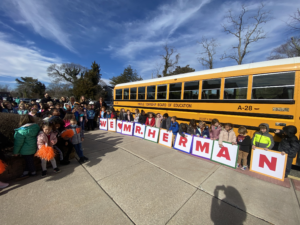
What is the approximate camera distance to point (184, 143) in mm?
4703

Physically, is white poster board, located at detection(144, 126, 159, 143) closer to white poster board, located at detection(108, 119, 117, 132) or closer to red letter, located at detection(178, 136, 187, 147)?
red letter, located at detection(178, 136, 187, 147)

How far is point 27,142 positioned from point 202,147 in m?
4.55

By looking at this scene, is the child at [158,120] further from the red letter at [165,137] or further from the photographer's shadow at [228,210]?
the photographer's shadow at [228,210]

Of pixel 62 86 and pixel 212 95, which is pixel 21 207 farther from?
pixel 62 86

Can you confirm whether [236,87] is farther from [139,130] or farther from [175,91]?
[139,130]

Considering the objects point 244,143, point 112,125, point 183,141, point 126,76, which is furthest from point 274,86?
point 126,76

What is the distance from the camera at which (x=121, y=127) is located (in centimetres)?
705

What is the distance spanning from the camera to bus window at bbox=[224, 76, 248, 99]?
14.3 ft

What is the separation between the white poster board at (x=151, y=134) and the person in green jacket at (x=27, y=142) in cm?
381

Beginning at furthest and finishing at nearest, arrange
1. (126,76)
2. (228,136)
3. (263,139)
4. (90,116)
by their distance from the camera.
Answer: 1. (126,76)
2. (90,116)
3. (228,136)
4. (263,139)

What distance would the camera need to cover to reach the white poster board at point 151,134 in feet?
18.3

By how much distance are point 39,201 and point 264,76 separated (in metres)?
6.14

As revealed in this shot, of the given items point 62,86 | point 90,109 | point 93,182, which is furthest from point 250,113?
point 62,86

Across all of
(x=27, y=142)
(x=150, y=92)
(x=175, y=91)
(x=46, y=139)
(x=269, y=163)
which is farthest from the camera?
(x=150, y=92)
